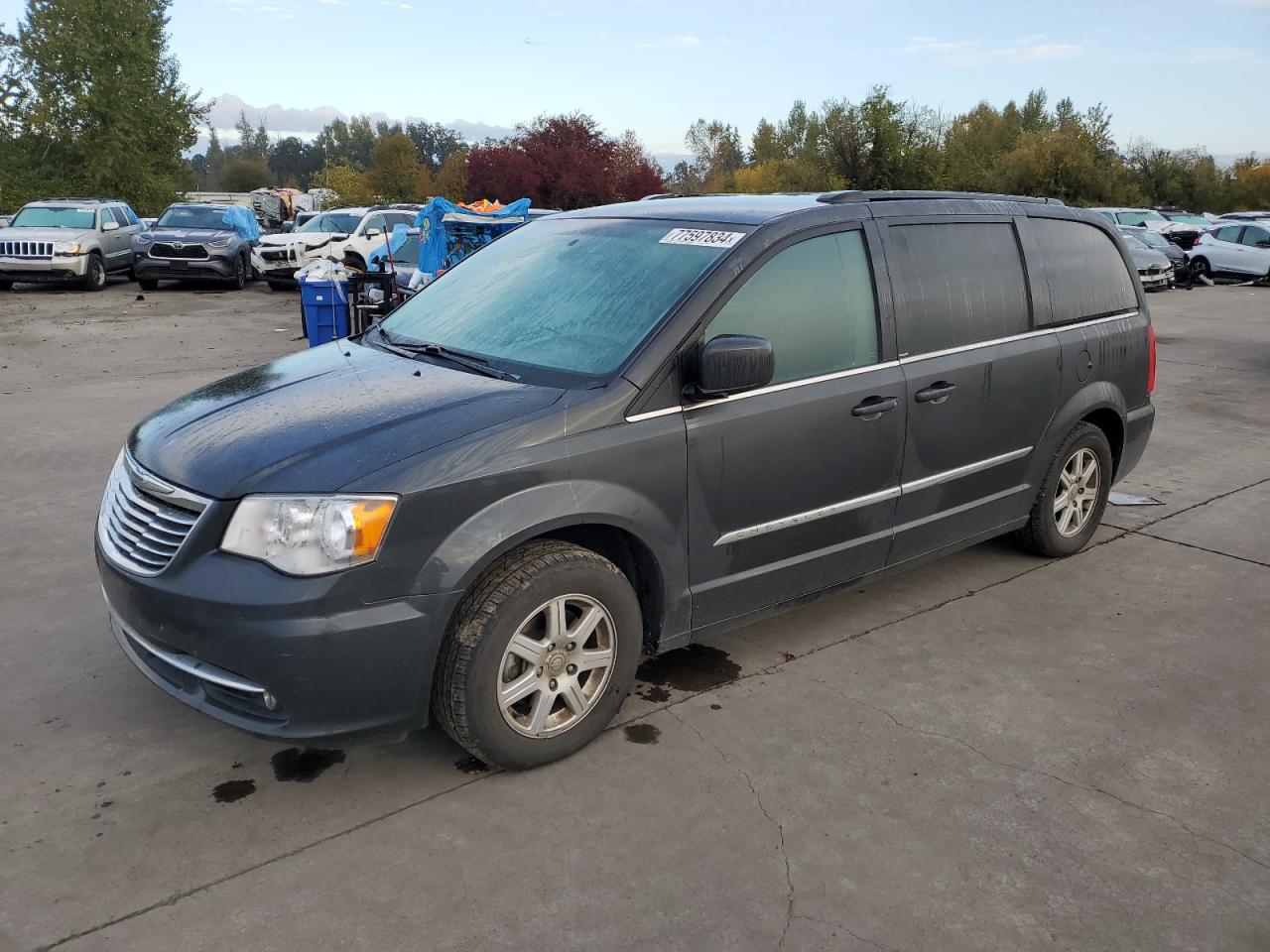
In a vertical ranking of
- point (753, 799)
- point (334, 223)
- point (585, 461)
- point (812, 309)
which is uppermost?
point (334, 223)

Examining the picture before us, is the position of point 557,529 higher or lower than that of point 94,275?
lower

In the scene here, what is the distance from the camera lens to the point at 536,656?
3268mm

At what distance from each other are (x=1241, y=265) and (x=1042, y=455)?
959 inches

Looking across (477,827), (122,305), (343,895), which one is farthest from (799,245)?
(122,305)

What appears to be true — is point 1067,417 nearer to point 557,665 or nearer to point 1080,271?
point 1080,271

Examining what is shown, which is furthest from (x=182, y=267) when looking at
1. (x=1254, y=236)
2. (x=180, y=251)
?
(x=1254, y=236)

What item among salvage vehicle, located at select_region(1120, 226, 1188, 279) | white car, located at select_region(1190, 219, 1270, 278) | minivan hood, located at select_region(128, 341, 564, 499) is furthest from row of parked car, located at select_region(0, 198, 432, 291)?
white car, located at select_region(1190, 219, 1270, 278)

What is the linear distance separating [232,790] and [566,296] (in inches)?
81.1

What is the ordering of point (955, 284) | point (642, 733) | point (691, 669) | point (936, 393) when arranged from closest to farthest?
1. point (642, 733)
2. point (691, 669)
3. point (936, 393)
4. point (955, 284)

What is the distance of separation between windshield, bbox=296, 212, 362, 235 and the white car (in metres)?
19.9

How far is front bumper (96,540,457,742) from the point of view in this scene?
2.89 metres

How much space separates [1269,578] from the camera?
5.21 m

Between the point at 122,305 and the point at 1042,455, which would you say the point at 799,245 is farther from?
the point at 122,305

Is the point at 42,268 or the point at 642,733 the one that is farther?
the point at 42,268
